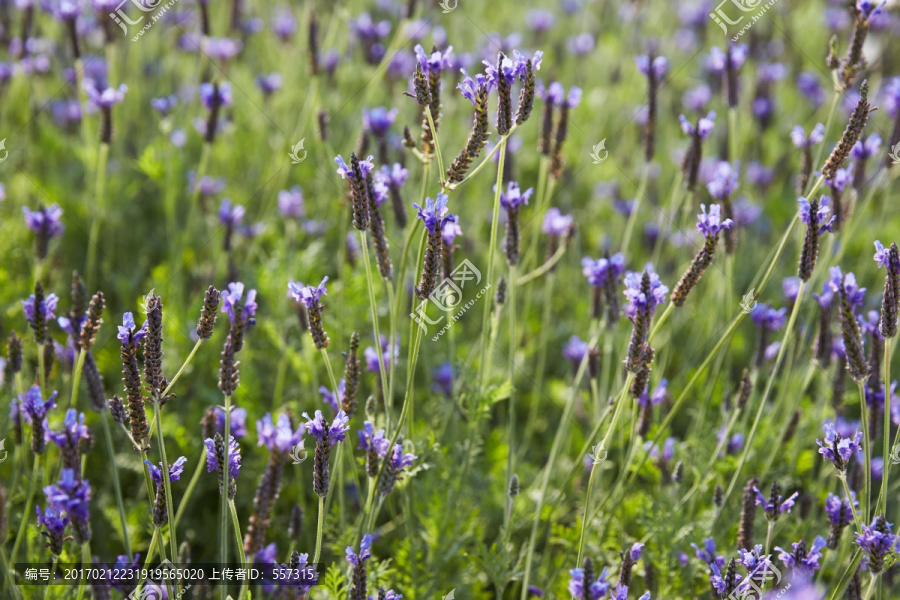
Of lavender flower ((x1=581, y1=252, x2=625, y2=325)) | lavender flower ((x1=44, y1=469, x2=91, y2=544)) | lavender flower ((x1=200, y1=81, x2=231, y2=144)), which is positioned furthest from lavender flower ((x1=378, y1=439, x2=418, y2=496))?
lavender flower ((x1=200, y1=81, x2=231, y2=144))

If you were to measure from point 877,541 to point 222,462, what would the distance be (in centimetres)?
136

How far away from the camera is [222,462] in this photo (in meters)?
1.61

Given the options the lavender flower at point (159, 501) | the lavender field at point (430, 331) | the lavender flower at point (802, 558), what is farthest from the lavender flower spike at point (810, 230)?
the lavender flower at point (159, 501)

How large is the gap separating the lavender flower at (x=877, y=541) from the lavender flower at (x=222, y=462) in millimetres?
1304

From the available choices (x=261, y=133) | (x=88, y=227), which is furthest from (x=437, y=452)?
(x=261, y=133)

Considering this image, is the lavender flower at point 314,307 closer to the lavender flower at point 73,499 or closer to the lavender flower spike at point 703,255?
the lavender flower at point 73,499

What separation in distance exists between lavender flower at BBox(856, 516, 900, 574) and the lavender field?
1 cm

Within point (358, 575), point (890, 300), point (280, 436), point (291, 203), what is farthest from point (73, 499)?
point (291, 203)

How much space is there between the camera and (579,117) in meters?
4.71

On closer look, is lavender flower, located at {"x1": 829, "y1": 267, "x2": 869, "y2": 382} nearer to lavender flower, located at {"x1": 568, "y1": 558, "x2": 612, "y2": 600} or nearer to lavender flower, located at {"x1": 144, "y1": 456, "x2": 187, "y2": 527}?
lavender flower, located at {"x1": 568, "y1": 558, "x2": 612, "y2": 600}

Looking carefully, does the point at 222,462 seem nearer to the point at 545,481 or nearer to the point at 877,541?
the point at 545,481

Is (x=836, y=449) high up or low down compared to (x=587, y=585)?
up

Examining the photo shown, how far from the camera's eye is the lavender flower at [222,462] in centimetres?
156

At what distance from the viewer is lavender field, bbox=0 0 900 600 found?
168 centimetres
